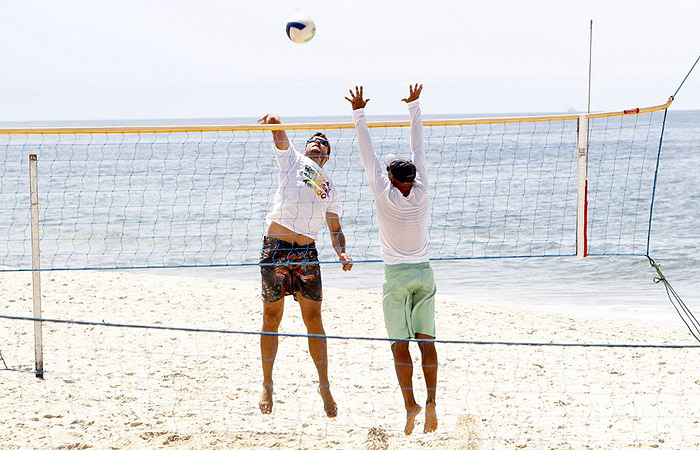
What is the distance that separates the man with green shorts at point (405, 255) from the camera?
445 cm

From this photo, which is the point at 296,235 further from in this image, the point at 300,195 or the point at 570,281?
the point at 570,281

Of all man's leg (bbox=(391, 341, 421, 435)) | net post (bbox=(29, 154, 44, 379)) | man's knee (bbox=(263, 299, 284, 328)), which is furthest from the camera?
net post (bbox=(29, 154, 44, 379))

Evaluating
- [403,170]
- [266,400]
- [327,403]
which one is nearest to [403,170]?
[403,170]

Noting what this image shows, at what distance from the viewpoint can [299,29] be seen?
5.98 m

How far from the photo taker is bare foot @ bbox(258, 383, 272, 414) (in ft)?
17.0

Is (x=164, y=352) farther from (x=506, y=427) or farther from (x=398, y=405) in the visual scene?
(x=506, y=427)

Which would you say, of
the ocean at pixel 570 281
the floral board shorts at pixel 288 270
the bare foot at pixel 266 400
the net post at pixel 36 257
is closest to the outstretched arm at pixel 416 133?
the floral board shorts at pixel 288 270

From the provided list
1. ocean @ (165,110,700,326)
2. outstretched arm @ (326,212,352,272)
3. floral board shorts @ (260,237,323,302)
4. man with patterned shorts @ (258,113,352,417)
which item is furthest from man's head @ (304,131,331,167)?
ocean @ (165,110,700,326)

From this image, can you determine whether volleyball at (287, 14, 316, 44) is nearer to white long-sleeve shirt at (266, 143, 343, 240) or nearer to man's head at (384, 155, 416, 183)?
white long-sleeve shirt at (266, 143, 343, 240)

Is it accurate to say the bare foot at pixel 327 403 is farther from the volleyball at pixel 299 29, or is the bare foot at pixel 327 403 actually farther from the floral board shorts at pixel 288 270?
the volleyball at pixel 299 29

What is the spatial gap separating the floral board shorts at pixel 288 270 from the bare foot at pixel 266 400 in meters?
0.62

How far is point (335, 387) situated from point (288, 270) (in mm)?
1342

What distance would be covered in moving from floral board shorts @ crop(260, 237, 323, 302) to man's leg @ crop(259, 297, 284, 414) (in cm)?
6

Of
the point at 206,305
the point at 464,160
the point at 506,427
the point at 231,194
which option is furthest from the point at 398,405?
the point at 464,160
